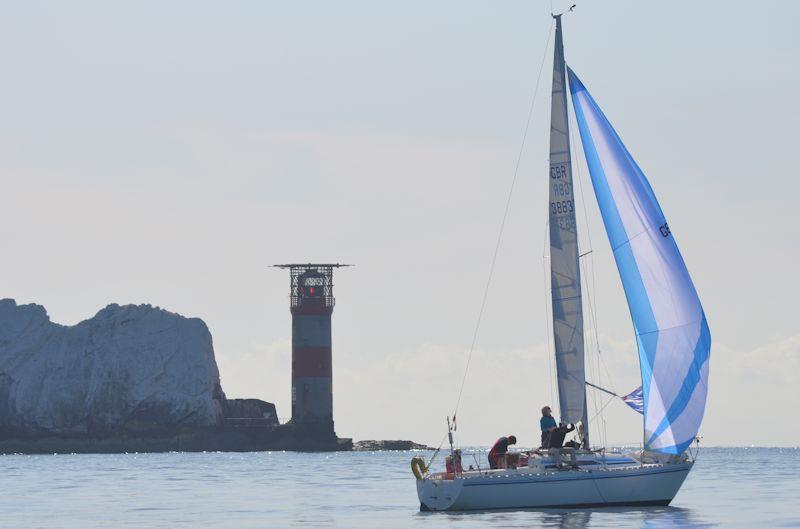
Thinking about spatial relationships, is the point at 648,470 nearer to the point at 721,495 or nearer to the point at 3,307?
the point at 721,495

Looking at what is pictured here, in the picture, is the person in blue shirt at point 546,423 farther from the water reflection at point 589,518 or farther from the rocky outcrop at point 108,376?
the rocky outcrop at point 108,376

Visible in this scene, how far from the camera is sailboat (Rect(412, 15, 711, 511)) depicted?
38.8 m

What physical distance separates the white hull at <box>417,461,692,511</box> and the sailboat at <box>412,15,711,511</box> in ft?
0.08

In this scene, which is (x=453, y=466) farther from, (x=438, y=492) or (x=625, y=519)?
(x=625, y=519)

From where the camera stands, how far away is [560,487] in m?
38.6

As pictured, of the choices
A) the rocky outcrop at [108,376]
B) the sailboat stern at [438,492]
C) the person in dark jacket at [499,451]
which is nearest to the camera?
the sailboat stern at [438,492]

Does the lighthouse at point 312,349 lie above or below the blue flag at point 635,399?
above

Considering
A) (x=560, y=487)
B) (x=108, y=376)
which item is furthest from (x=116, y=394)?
(x=560, y=487)

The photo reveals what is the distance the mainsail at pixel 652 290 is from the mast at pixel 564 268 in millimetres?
839

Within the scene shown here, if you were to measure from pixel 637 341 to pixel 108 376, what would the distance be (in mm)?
87731

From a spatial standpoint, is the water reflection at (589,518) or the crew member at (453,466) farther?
the crew member at (453,466)

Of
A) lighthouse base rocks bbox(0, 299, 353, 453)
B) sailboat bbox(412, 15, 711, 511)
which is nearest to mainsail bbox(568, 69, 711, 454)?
sailboat bbox(412, 15, 711, 511)

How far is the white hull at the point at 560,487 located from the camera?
3856 cm

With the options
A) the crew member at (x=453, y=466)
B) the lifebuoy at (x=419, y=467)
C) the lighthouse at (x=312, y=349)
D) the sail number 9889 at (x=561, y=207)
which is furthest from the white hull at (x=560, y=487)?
the lighthouse at (x=312, y=349)
